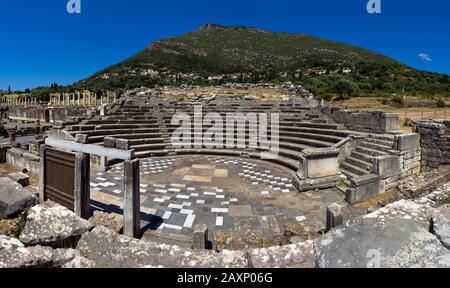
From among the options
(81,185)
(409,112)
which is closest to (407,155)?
(81,185)

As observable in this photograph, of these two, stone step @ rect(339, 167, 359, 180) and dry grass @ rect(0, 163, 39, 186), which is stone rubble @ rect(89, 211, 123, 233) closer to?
dry grass @ rect(0, 163, 39, 186)

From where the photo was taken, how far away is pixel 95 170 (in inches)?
479

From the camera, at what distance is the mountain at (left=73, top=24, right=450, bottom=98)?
64.8 metres

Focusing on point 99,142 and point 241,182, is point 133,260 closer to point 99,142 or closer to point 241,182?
point 241,182

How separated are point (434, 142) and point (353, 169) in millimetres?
2734

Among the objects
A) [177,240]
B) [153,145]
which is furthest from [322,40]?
[177,240]

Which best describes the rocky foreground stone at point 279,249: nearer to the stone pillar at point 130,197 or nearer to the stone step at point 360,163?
the stone pillar at point 130,197

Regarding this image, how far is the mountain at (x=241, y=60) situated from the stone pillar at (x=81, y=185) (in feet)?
189

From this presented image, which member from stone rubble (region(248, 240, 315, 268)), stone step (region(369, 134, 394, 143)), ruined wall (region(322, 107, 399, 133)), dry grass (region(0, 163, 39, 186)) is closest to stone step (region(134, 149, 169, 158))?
dry grass (region(0, 163, 39, 186))

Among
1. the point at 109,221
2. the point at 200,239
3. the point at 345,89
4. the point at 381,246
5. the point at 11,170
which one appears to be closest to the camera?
the point at 381,246

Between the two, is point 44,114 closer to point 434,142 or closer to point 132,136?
point 132,136

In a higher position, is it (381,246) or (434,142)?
(434,142)

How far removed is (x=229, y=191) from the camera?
385 inches

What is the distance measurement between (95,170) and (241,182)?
634 centimetres
